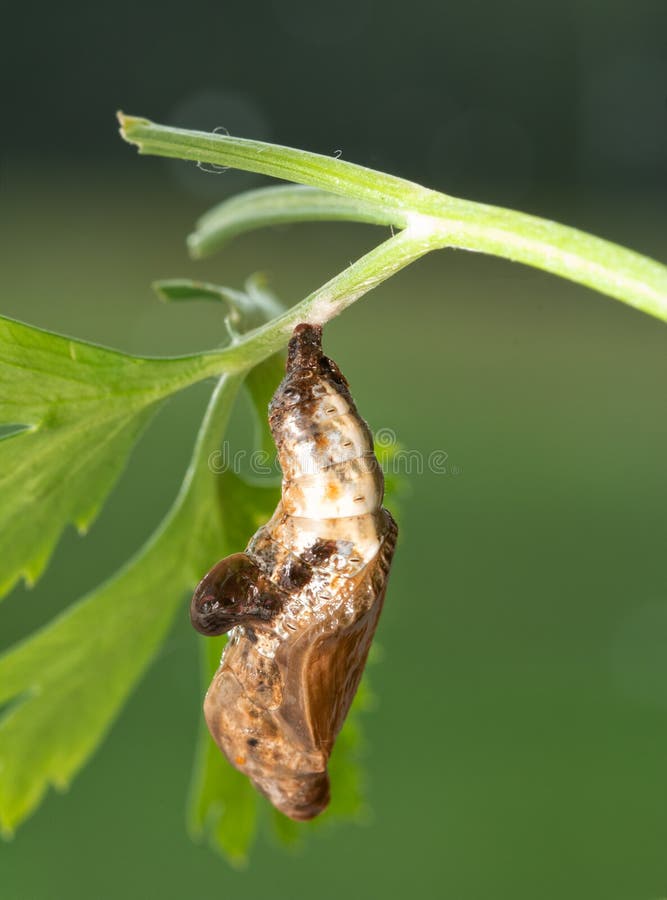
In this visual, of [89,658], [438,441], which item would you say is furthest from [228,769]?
[438,441]

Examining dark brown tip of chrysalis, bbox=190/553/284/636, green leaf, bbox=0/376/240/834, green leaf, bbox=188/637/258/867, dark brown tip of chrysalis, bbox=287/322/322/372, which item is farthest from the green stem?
green leaf, bbox=188/637/258/867

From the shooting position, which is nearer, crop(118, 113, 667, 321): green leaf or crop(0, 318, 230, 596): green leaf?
crop(118, 113, 667, 321): green leaf

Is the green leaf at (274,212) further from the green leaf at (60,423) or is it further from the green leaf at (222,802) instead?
the green leaf at (222,802)

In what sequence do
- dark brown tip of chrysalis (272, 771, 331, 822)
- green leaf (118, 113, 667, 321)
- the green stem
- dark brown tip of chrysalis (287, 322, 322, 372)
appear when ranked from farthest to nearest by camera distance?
dark brown tip of chrysalis (272, 771, 331, 822), dark brown tip of chrysalis (287, 322, 322, 372), the green stem, green leaf (118, 113, 667, 321)

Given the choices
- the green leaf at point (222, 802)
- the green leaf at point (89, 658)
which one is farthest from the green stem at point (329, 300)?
the green leaf at point (222, 802)

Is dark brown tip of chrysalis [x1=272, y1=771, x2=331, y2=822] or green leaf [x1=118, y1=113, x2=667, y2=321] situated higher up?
green leaf [x1=118, y1=113, x2=667, y2=321]

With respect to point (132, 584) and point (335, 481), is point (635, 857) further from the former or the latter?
point (335, 481)

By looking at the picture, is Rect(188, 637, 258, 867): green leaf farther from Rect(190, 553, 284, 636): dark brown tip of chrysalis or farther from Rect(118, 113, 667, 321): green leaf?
Rect(118, 113, 667, 321): green leaf
